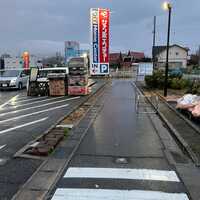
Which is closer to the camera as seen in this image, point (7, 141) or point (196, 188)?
point (196, 188)

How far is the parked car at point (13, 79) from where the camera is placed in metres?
26.0

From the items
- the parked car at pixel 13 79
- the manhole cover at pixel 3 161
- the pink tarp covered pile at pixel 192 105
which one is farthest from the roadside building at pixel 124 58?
the manhole cover at pixel 3 161

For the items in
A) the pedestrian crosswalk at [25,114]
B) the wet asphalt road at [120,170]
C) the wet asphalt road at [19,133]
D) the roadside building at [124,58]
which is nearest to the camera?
the wet asphalt road at [120,170]

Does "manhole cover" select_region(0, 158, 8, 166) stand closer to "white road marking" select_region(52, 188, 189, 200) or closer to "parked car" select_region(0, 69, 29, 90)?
"white road marking" select_region(52, 188, 189, 200)

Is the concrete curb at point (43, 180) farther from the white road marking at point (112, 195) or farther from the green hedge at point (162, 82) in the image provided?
the green hedge at point (162, 82)

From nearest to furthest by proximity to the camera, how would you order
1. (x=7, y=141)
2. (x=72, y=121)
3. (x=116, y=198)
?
(x=116, y=198) < (x=7, y=141) < (x=72, y=121)

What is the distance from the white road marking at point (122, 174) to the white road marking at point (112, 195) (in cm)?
65

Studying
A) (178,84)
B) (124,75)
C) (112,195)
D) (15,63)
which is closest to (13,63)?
(15,63)

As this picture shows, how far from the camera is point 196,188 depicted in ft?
17.7

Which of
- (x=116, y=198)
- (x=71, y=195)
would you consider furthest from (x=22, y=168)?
(x=116, y=198)

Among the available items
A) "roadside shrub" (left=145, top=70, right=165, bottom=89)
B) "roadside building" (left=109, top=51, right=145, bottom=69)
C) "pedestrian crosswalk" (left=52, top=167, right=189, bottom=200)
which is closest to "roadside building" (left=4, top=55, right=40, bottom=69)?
"roadside shrub" (left=145, top=70, right=165, bottom=89)

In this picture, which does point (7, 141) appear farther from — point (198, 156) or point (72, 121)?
point (198, 156)

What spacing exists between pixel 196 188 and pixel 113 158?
7.04 feet

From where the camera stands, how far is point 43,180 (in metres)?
5.66
